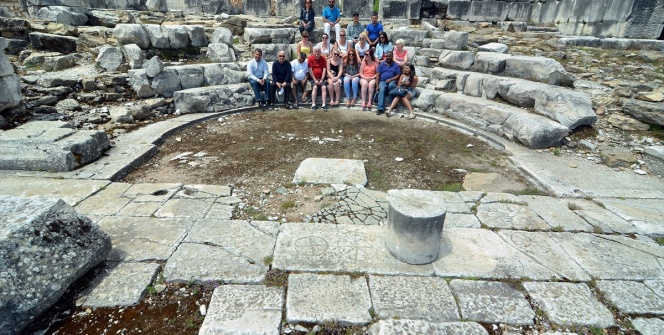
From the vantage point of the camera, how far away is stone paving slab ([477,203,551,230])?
3623 mm

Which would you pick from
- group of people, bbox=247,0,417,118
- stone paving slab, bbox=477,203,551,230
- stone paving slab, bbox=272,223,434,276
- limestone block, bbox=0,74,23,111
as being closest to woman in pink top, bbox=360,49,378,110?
group of people, bbox=247,0,417,118

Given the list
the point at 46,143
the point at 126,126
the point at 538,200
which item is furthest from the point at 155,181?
the point at 538,200

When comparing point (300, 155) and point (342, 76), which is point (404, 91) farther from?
point (300, 155)

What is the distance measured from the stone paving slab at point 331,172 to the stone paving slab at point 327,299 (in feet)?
5.78

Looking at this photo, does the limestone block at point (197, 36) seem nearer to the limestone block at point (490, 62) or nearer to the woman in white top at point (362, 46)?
the woman in white top at point (362, 46)

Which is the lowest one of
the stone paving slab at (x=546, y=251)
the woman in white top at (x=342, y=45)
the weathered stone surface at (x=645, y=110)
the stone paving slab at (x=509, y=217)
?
the stone paving slab at (x=546, y=251)

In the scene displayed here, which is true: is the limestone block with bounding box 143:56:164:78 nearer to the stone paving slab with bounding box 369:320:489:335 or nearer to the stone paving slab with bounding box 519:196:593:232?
the stone paving slab with bounding box 369:320:489:335

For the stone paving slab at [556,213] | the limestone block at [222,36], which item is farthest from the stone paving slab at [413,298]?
the limestone block at [222,36]

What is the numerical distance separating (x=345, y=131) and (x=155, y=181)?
3.40 metres

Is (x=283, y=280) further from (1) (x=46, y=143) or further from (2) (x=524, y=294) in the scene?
(1) (x=46, y=143)

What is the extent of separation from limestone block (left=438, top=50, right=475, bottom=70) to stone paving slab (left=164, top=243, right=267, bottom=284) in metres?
7.58

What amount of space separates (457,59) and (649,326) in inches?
285

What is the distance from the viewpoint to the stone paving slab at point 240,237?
308cm

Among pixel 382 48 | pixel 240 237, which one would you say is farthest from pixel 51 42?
pixel 240 237
